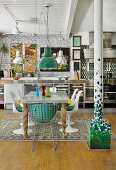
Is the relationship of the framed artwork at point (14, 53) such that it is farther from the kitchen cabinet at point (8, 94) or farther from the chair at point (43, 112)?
the chair at point (43, 112)

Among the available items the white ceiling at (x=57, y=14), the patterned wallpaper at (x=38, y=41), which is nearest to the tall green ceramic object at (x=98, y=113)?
the white ceiling at (x=57, y=14)

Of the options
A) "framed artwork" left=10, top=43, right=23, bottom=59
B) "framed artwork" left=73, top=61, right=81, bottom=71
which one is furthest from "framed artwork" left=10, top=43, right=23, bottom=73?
"framed artwork" left=73, top=61, right=81, bottom=71

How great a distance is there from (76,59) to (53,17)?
8.95ft

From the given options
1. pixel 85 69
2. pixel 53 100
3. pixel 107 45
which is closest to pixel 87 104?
pixel 85 69

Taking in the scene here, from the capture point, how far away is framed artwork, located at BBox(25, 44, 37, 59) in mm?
8891

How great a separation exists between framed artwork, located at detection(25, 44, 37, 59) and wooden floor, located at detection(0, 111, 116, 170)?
208 inches

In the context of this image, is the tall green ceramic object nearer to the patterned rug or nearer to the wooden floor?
the wooden floor

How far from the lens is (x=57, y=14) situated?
20.1 feet

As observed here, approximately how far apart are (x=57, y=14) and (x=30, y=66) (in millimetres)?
3292

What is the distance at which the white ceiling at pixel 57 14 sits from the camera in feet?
16.9

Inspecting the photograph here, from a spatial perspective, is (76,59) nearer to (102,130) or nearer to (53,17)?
(53,17)

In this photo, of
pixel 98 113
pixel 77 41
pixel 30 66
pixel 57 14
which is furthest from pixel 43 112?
pixel 77 41

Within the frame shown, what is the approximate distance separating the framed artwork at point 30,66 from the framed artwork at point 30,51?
21cm

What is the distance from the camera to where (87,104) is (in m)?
8.84
